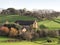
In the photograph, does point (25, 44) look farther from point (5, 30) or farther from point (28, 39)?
point (5, 30)

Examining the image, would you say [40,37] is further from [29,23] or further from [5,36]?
[29,23]

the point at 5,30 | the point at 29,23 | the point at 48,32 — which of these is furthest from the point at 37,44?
the point at 29,23

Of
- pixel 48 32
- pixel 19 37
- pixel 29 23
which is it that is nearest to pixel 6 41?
pixel 19 37

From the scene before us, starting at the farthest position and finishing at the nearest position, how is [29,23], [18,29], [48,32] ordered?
[29,23], [18,29], [48,32]

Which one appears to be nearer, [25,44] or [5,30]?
[25,44]

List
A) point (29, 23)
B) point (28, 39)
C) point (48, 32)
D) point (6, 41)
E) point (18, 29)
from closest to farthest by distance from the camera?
1. point (6, 41)
2. point (28, 39)
3. point (48, 32)
4. point (18, 29)
5. point (29, 23)

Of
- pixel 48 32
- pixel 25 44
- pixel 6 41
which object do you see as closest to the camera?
pixel 25 44

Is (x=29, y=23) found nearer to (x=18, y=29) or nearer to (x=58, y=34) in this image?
(x=18, y=29)

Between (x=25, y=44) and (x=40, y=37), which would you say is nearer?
(x=25, y=44)

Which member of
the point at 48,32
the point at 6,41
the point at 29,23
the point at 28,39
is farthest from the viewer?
the point at 29,23
